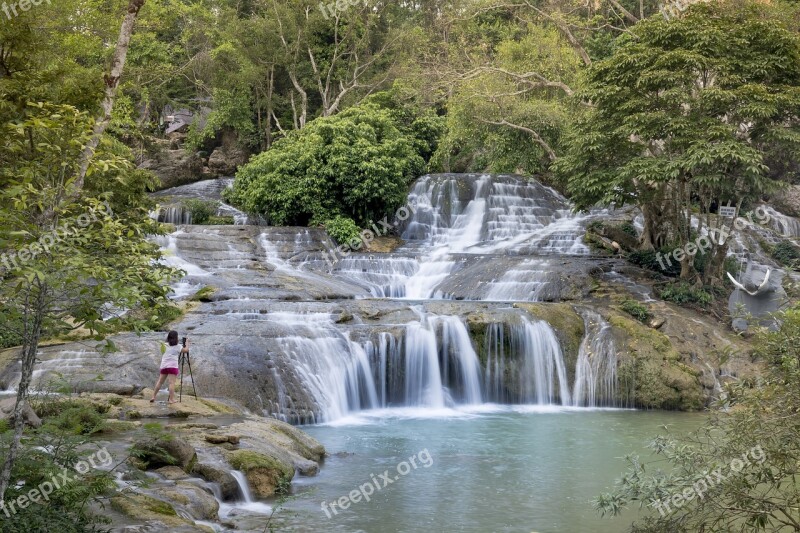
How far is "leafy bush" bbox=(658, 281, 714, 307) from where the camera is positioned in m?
18.8

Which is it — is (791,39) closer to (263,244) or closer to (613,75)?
(613,75)

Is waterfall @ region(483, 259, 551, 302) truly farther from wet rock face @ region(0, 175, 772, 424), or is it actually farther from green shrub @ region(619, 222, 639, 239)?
green shrub @ region(619, 222, 639, 239)

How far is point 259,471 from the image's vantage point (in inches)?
352

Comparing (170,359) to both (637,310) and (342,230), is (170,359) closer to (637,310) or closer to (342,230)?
(637,310)

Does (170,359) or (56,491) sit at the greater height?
(170,359)

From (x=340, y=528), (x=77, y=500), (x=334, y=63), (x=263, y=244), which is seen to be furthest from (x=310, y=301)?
(x=334, y=63)

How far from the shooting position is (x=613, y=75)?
1909 centimetres

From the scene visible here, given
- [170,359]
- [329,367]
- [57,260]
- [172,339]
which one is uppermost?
[57,260]

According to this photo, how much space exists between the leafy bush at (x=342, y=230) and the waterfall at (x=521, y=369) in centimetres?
953

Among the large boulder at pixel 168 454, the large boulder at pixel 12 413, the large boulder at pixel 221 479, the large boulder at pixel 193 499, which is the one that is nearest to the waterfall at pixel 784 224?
the large boulder at pixel 221 479

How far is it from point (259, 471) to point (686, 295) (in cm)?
1344

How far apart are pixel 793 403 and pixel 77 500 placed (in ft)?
17.8

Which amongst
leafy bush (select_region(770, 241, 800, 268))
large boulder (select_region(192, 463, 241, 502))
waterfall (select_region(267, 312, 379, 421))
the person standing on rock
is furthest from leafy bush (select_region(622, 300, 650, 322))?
large boulder (select_region(192, 463, 241, 502))

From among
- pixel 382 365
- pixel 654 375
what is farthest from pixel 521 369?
pixel 382 365
